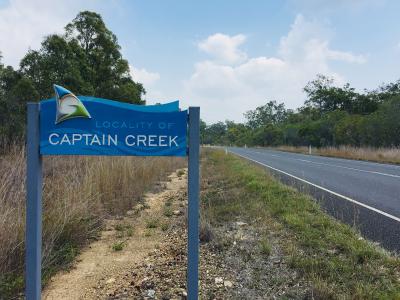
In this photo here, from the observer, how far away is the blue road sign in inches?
126

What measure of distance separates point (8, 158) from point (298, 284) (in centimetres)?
517

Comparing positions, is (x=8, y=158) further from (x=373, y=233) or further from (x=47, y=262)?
(x=373, y=233)

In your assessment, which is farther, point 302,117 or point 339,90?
point 302,117

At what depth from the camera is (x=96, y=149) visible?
3.22 metres

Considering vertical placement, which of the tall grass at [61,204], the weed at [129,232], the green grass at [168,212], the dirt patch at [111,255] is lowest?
the dirt patch at [111,255]

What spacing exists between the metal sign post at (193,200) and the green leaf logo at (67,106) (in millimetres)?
852

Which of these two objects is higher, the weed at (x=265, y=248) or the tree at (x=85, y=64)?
the tree at (x=85, y=64)

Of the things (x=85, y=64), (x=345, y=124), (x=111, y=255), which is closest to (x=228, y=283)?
(x=111, y=255)

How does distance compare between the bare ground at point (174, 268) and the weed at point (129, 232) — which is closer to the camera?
the bare ground at point (174, 268)

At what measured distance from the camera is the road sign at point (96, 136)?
10.5 feet

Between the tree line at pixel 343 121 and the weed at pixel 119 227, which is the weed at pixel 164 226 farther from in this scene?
the tree line at pixel 343 121

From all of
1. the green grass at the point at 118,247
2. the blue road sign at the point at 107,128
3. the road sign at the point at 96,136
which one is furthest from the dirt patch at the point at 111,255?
the blue road sign at the point at 107,128

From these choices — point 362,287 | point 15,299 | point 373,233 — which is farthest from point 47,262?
point 373,233

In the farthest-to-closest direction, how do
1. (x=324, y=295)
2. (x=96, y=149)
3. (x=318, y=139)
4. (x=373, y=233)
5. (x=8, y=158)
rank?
(x=318, y=139) < (x=8, y=158) < (x=373, y=233) < (x=324, y=295) < (x=96, y=149)
